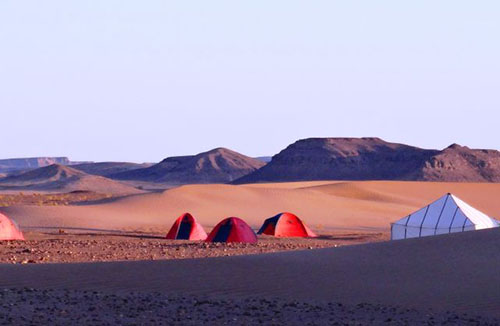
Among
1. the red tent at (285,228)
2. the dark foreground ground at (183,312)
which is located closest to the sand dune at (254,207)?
the red tent at (285,228)

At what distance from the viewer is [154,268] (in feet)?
63.7

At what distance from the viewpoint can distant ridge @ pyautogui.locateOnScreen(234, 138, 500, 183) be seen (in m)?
109

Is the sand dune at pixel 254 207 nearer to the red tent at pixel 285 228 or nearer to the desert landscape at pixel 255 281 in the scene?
the red tent at pixel 285 228

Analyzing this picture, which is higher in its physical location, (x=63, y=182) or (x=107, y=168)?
(x=107, y=168)

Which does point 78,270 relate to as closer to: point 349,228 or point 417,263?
point 417,263

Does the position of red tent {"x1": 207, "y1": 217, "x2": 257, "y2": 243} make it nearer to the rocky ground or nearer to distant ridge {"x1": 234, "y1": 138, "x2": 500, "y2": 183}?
the rocky ground

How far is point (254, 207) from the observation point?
57594mm

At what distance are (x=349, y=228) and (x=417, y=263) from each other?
27.3 m

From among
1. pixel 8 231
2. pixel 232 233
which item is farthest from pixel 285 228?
pixel 8 231

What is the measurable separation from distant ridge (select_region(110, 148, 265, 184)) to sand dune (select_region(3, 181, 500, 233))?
62.0 meters

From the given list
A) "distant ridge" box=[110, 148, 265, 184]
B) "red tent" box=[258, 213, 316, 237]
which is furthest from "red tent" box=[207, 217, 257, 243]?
"distant ridge" box=[110, 148, 265, 184]

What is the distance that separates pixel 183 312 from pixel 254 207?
1698 inches

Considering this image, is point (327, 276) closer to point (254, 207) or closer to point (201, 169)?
point (254, 207)

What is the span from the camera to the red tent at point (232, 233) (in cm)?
3219
